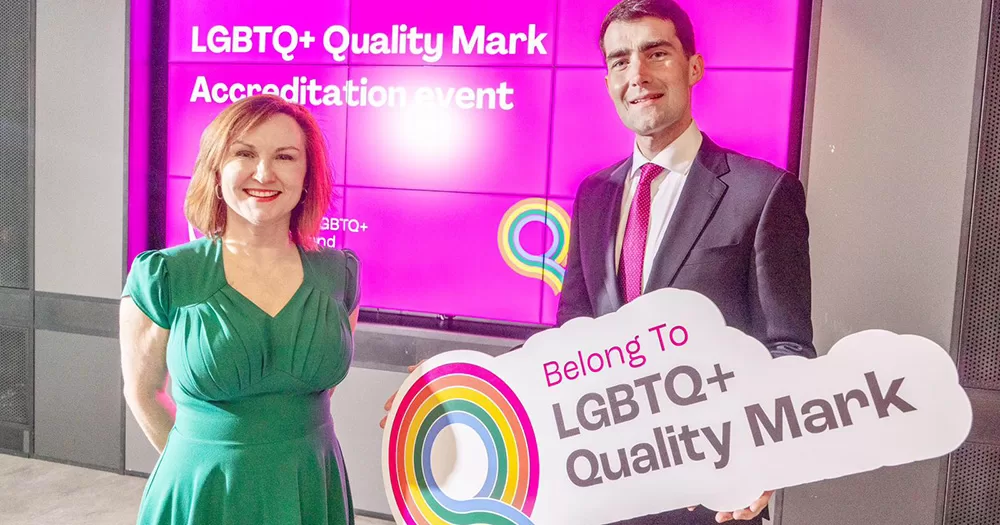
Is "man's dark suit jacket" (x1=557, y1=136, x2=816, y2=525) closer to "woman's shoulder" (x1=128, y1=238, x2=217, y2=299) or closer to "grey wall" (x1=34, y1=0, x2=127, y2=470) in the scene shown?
"woman's shoulder" (x1=128, y1=238, x2=217, y2=299)

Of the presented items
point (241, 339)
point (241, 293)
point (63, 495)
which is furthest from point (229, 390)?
point (63, 495)

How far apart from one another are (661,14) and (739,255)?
2.36 ft

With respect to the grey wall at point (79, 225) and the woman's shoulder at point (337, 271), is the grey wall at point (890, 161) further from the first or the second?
the grey wall at point (79, 225)

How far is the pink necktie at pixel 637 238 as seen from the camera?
7.13 ft

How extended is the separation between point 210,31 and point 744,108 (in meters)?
2.51

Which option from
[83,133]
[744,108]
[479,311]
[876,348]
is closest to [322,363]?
[876,348]

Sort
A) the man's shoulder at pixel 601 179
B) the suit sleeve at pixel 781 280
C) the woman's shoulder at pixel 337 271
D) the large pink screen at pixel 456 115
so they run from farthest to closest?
the large pink screen at pixel 456 115 < the man's shoulder at pixel 601 179 < the suit sleeve at pixel 781 280 < the woman's shoulder at pixel 337 271

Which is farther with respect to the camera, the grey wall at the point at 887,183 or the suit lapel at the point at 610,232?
the grey wall at the point at 887,183

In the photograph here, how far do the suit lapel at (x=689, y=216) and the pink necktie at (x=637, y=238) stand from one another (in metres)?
0.04

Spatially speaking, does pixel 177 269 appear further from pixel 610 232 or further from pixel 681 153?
pixel 681 153

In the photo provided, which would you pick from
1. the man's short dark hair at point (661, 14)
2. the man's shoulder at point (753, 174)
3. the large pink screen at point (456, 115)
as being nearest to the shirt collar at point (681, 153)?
the man's shoulder at point (753, 174)

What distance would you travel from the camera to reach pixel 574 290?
2.25m

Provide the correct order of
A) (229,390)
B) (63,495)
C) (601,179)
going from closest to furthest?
(229,390), (601,179), (63,495)

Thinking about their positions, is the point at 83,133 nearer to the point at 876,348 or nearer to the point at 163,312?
the point at 163,312
